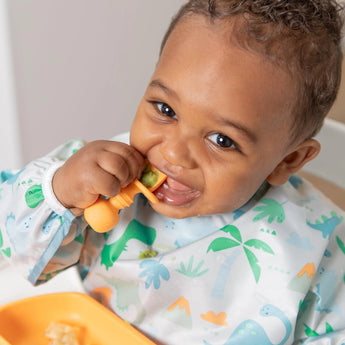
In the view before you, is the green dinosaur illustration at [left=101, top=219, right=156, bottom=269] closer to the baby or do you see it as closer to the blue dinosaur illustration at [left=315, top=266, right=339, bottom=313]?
the baby

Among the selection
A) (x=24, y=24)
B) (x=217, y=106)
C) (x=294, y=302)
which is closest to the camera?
(x=217, y=106)

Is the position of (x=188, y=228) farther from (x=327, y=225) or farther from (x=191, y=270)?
(x=327, y=225)

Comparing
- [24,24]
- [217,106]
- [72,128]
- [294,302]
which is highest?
[217,106]

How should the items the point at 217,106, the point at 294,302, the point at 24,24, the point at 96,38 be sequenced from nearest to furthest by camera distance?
the point at 217,106
the point at 294,302
the point at 24,24
the point at 96,38

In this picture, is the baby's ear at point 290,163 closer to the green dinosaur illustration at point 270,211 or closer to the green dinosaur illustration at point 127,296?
the green dinosaur illustration at point 270,211

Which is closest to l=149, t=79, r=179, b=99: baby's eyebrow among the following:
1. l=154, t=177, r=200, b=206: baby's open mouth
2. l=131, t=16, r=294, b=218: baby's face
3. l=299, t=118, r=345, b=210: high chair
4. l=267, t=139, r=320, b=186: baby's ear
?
l=131, t=16, r=294, b=218: baby's face

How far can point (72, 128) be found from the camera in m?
1.37

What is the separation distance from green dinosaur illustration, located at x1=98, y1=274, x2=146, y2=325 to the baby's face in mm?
144

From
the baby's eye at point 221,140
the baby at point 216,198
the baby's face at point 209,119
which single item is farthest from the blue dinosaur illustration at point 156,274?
the baby's eye at point 221,140

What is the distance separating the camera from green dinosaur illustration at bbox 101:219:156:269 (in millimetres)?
836

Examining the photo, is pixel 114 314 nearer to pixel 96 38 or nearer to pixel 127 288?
pixel 127 288

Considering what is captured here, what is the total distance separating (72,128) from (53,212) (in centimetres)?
62

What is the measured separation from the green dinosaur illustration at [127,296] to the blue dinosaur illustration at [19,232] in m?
0.13

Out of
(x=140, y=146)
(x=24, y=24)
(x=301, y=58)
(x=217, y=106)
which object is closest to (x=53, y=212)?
(x=140, y=146)
